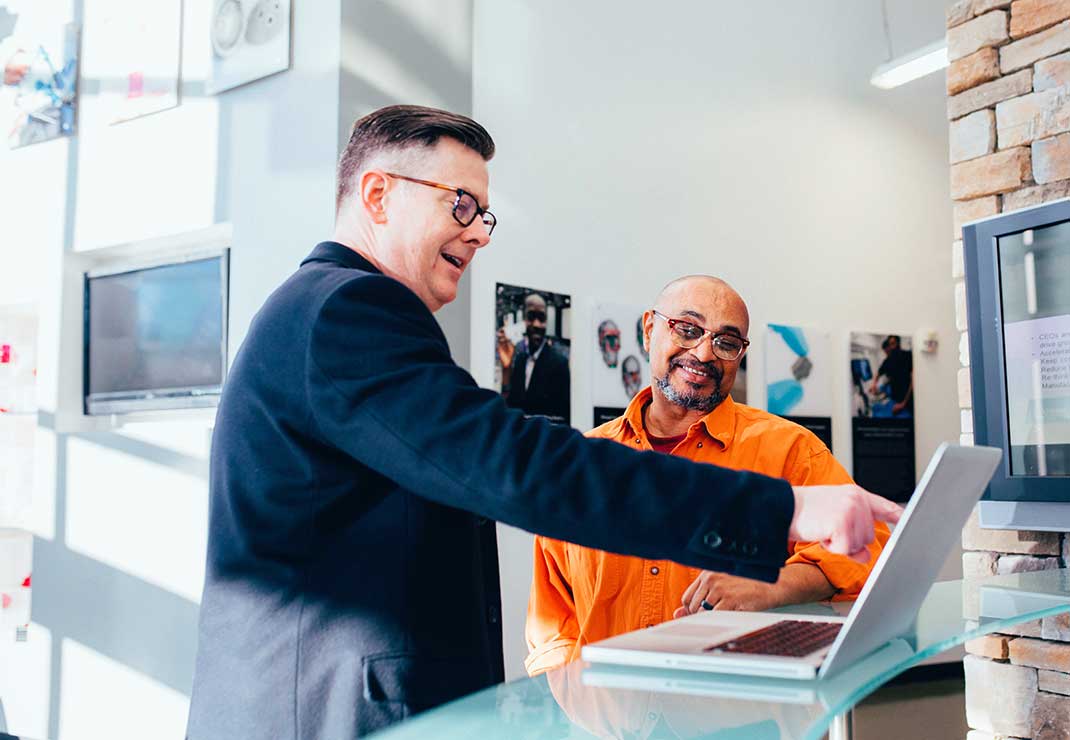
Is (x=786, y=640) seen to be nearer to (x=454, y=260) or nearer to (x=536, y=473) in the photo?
(x=536, y=473)

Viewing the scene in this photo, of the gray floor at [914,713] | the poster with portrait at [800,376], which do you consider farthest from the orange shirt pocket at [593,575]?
the gray floor at [914,713]

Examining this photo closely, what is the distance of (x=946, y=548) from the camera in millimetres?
1293

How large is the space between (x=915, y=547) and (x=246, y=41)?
10.7 feet

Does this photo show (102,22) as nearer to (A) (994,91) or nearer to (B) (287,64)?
(B) (287,64)

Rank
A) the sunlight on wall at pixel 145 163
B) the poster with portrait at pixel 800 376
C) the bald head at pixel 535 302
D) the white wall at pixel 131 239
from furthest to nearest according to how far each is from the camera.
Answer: the poster with portrait at pixel 800 376, the bald head at pixel 535 302, the sunlight on wall at pixel 145 163, the white wall at pixel 131 239

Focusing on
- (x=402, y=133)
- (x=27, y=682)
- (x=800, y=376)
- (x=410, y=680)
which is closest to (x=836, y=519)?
(x=410, y=680)

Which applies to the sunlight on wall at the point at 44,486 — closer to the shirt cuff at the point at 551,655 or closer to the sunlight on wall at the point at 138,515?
the sunlight on wall at the point at 138,515

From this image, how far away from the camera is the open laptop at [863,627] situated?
3.48 ft

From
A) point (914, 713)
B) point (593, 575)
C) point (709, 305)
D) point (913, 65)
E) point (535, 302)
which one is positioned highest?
point (913, 65)

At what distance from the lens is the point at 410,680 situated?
121cm

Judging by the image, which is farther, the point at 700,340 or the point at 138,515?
the point at 138,515

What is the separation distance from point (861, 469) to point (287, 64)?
3.57m

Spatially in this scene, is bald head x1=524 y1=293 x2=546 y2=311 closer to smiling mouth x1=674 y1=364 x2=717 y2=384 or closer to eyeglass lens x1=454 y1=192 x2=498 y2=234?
smiling mouth x1=674 y1=364 x2=717 y2=384

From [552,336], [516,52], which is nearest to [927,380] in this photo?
[552,336]
